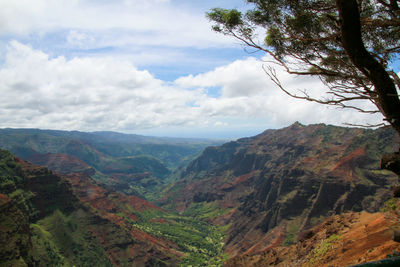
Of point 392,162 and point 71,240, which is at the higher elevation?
point 392,162

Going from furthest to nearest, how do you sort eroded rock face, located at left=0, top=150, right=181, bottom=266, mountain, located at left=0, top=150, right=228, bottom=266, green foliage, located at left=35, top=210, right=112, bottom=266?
green foliage, located at left=35, top=210, right=112, bottom=266 → eroded rock face, located at left=0, top=150, right=181, bottom=266 → mountain, located at left=0, top=150, right=228, bottom=266

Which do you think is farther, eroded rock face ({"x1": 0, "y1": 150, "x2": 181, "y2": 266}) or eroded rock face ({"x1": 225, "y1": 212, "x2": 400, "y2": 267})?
eroded rock face ({"x1": 0, "y1": 150, "x2": 181, "y2": 266})

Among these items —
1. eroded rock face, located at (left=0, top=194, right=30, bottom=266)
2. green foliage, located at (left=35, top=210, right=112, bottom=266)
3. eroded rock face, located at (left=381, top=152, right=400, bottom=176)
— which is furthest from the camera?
green foliage, located at (left=35, top=210, right=112, bottom=266)

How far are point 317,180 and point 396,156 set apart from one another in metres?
137

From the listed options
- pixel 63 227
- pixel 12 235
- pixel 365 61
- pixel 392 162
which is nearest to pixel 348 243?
pixel 392 162

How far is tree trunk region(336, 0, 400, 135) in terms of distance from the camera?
8.47 metres

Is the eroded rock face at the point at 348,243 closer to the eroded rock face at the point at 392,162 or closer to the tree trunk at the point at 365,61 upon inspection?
the eroded rock face at the point at 392,162

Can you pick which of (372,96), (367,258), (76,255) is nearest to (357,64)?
(372,96)

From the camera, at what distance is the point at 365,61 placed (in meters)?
9.20

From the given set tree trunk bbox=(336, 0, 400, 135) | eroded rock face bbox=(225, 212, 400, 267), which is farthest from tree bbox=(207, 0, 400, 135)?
eroded rock face bbox=(225, 212, 400, 267)

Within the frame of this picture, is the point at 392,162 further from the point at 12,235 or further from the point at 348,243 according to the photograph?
the point at 12,235

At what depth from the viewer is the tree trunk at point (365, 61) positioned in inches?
333

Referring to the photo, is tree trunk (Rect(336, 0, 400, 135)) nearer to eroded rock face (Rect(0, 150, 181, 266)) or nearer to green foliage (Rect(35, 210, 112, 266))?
eroded rock face (Rect(0, 150, 181, 266))

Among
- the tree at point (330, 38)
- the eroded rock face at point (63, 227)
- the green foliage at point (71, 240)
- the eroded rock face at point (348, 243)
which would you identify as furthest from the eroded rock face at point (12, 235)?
the tree at point (330, 38)
